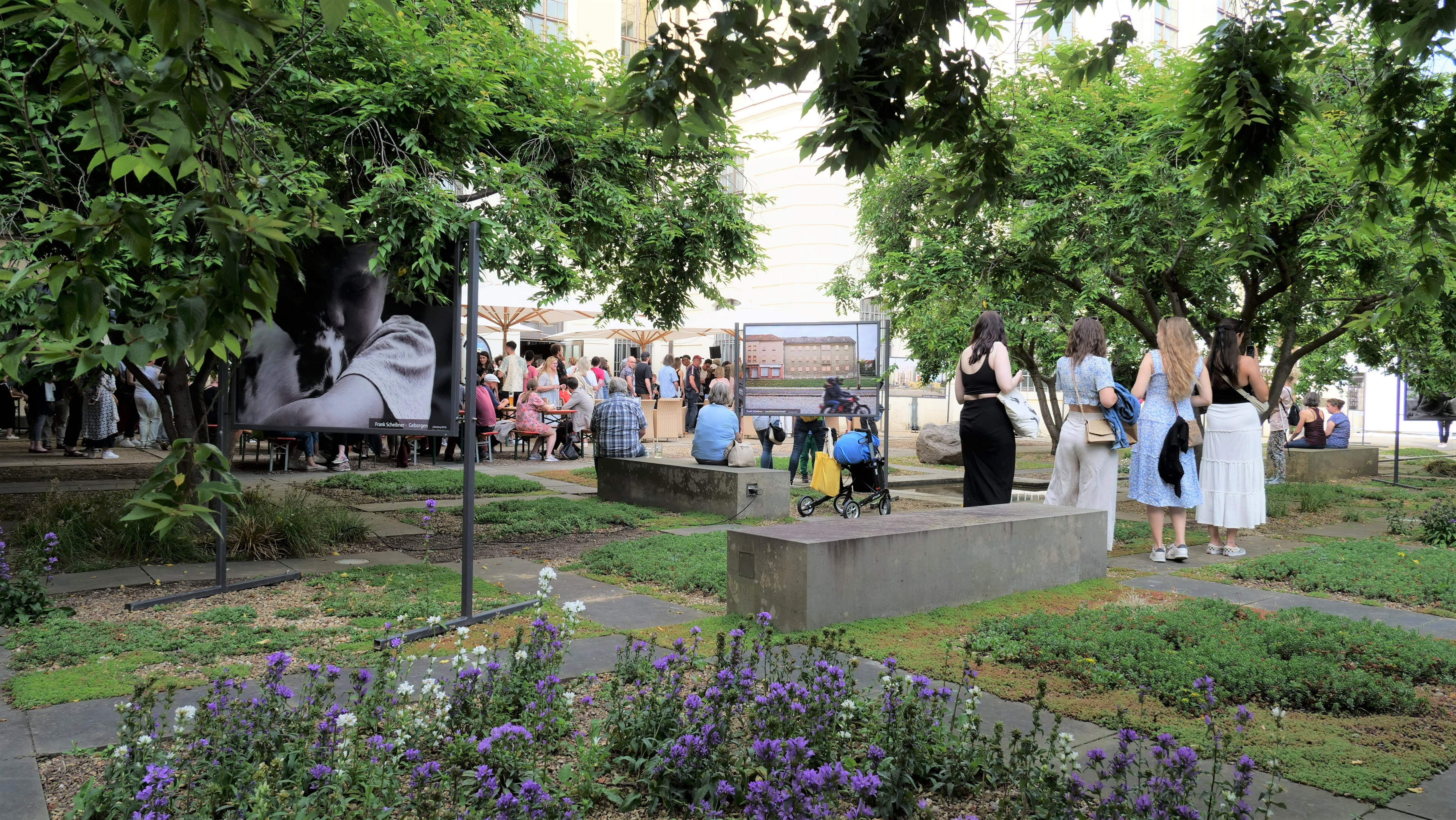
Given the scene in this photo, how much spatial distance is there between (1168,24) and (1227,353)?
2944cm

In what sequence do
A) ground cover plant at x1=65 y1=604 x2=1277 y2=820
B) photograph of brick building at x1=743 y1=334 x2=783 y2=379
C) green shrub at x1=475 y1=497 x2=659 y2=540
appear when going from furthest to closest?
photograph of brick building at x1=743 y1=334 x2=783 y2=379 < green shrub at x1=475 y1=497 x2=659 y2=540 < ground cover plant at x1=65 y1=604 x2=1277 y2=820

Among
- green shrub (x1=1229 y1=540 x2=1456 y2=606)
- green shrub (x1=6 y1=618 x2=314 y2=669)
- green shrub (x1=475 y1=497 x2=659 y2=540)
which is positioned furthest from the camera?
green shrub (x1=475 y1=497 x2=659 y2=540)

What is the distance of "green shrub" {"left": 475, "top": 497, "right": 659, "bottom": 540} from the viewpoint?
30.0 ft

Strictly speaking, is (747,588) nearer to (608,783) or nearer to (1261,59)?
(608,783)

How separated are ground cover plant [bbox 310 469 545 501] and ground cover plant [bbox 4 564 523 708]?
528 cm

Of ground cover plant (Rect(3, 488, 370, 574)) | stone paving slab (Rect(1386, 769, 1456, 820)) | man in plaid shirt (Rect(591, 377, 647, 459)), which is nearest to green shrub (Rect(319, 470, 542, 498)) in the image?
man in plaid shirt (Rect(591, 377, 647, 459))

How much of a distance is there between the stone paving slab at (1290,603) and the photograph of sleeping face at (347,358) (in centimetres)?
505

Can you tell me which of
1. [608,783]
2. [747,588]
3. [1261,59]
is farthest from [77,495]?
[1261,59]

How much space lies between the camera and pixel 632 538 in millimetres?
8664

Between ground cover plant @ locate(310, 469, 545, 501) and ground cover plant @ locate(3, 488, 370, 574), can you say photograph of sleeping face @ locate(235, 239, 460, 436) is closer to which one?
ground cover plant @ locate(3, 488, 370, 574)

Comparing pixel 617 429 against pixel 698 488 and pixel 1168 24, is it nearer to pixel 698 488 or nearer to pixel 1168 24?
pixel 698 488

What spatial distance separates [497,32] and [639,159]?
1.89m

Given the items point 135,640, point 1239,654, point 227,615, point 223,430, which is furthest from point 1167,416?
point 135,640

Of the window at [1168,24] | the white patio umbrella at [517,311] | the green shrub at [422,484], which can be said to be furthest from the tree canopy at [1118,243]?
the window at [1168,24]
